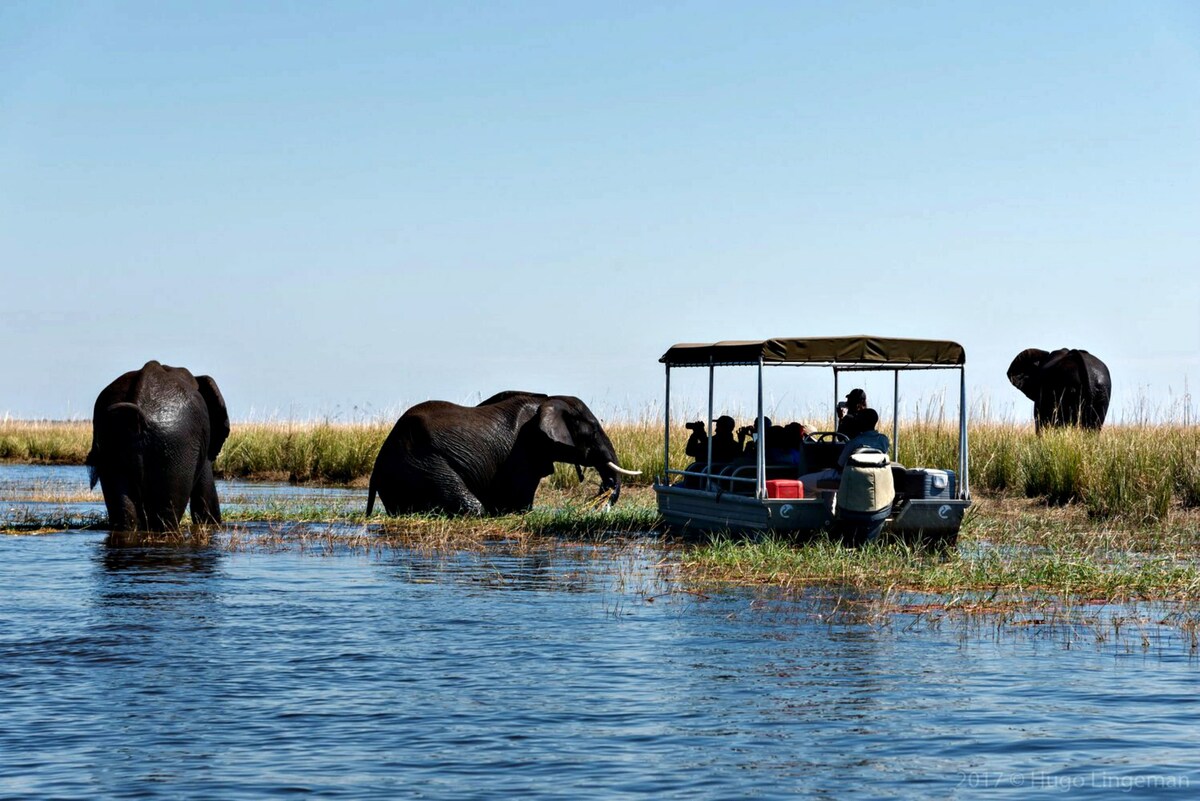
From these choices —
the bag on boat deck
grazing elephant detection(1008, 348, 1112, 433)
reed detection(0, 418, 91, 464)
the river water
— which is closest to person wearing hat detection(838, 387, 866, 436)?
the bag on boat deck

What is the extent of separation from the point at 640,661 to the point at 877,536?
5.20m

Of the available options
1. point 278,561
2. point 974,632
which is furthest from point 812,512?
point 278,561

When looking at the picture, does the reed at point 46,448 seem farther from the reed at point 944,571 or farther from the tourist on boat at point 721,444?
the reed at point 944,571

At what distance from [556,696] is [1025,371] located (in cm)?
2374

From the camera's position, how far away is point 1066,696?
28.7 ft

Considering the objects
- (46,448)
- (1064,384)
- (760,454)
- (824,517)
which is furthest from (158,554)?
(46,448)

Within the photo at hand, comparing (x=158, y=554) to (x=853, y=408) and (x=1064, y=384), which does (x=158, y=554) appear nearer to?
(x=853, y=408)

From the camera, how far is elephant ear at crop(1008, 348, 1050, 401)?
101ft

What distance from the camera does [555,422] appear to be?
19781 mm

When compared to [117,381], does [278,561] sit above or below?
below

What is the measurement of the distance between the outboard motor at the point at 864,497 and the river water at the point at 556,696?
6.02 ft

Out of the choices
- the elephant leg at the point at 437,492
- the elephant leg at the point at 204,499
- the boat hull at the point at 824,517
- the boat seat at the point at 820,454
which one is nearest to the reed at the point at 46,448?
the elephant leg at the point at 437,492

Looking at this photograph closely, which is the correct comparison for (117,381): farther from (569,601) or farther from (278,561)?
(569,601)

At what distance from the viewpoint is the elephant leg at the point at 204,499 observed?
59.3ft
